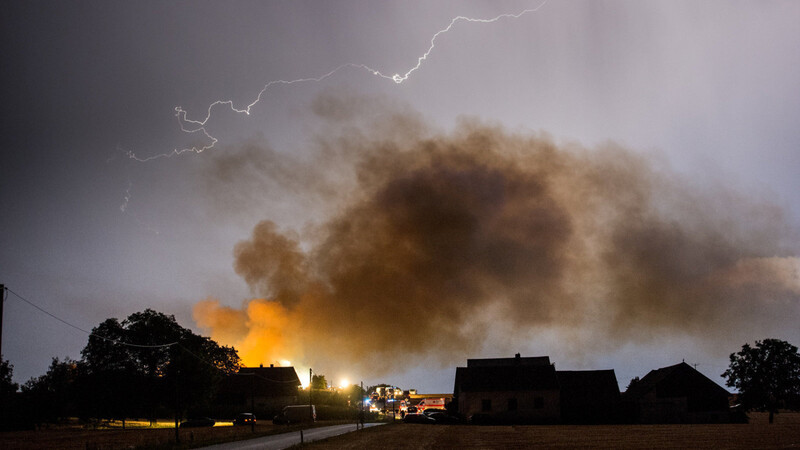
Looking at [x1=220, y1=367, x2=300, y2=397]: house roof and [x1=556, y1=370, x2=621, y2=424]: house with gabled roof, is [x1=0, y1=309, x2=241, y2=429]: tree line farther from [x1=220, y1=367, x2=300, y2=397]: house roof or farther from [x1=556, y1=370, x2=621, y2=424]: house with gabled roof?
[x1=556, y1=370, x2=621, y2=424]: house with gabled roof

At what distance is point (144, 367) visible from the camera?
77125mm

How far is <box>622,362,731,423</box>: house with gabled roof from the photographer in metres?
77.8

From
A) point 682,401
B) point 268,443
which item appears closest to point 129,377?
point 268,443

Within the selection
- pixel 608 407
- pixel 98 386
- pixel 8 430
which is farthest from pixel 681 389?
pixel 8 430

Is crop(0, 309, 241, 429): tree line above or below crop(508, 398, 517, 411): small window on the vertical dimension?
above

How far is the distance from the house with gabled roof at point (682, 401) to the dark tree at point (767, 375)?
6418 mm

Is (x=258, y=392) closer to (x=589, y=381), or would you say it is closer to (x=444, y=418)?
(x=444, y=418)

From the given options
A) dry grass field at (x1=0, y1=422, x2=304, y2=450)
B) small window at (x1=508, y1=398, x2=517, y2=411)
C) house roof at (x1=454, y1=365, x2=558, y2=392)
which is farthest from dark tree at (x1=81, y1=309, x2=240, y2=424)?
small window at (x1=508, y1=398, x2=517, y2=411)

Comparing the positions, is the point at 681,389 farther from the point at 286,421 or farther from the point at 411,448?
the point at 411,448

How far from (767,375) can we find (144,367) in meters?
84.8

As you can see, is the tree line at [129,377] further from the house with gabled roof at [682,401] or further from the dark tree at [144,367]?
the house with gabled roof at [682,401]

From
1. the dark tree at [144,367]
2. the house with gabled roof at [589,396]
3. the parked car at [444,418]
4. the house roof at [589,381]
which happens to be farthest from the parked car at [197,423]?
the house roof at [589,381]

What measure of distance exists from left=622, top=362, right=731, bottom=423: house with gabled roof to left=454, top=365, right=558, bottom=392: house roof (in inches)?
450

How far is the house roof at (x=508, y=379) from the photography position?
84188 millimetres
